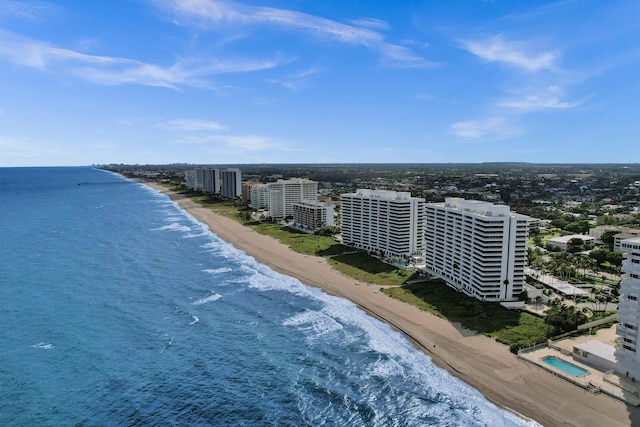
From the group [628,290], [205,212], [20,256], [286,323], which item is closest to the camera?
[628,290]

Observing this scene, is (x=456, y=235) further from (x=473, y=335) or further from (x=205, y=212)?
(x=205, y=212)

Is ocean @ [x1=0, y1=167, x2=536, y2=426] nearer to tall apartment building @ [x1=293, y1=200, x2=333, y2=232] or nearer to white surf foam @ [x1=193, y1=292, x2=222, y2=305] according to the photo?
white surf foam @ [x1=193, y1=292, x2=222, y2=305]

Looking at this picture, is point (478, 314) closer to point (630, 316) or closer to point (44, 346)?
point (630, 316)

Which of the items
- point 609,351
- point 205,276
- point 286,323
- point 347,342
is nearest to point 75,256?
point 205,276

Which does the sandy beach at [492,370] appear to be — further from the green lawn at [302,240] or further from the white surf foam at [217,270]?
the green lawn at [302,240]

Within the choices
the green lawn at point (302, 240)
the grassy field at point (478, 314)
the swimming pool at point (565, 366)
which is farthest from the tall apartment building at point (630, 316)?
the green lawn at point (302, 240)

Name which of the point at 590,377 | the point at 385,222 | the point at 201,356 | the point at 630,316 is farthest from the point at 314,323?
the point at 385,222

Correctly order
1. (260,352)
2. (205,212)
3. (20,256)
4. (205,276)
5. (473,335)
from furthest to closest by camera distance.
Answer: (205,212) → (20,256) → (205,276) → (473,335) → (260,352)
